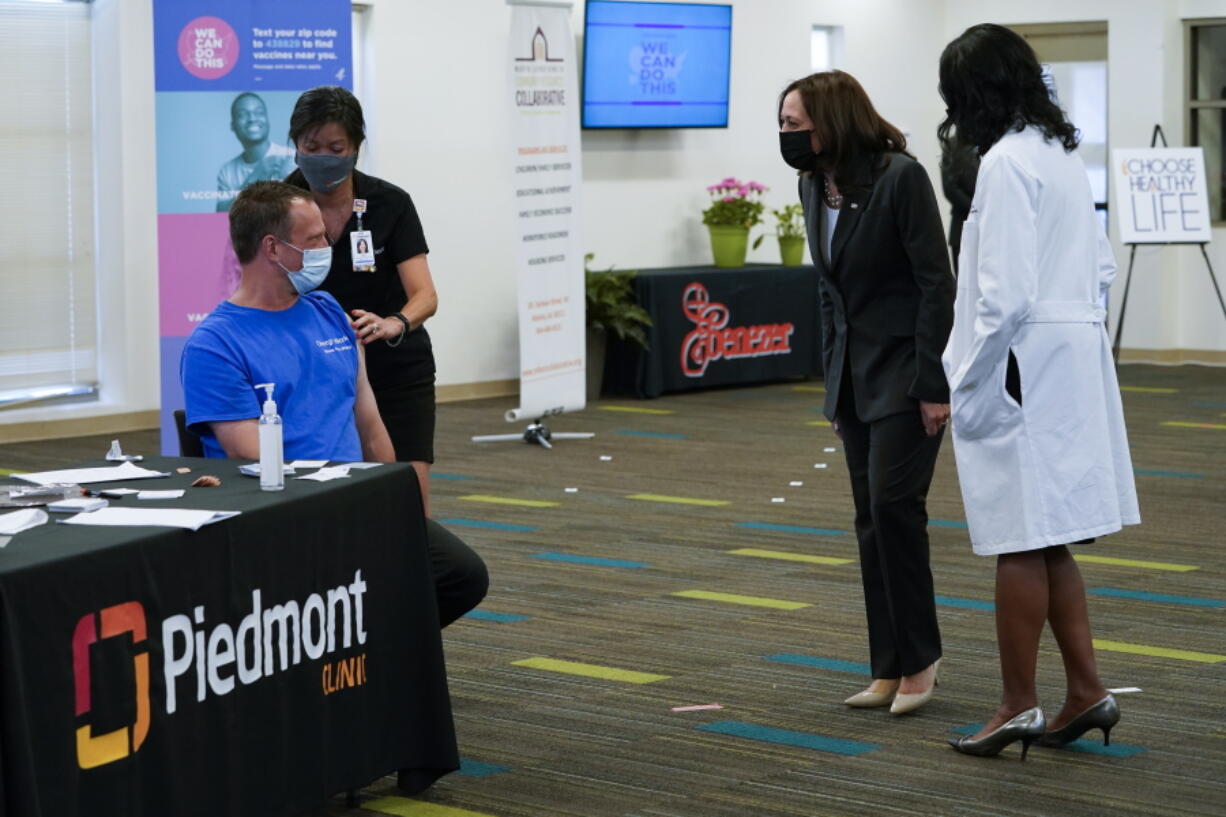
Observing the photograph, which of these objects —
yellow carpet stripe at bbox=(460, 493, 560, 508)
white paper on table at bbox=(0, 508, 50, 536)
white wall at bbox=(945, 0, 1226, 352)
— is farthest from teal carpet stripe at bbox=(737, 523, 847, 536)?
white wall at bbox=(945, 0, 1226, 352)

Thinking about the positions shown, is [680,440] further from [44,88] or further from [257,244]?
[257,244]

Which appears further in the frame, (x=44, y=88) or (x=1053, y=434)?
(x=44, y=88)

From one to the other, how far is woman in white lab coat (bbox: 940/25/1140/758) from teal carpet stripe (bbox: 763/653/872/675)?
0.88 m

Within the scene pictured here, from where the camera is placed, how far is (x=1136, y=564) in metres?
5.55

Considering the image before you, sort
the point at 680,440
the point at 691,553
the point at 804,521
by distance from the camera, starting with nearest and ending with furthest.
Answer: the point at 691,553, the point at 804,521, the point at 680,440

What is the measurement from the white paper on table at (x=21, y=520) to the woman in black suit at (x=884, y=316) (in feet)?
5.71

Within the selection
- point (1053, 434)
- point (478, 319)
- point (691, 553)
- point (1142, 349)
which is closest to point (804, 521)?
point (691, 553)

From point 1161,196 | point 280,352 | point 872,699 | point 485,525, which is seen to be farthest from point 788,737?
point 1161,196

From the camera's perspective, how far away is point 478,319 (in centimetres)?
1065

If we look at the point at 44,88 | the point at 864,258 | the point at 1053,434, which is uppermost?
the point at 44,88

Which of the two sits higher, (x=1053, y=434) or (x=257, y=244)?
(x=257, y=244)

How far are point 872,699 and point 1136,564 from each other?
198cm

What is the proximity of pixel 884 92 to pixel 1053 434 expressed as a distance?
1015 centimetres

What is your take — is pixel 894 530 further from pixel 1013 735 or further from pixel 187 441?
pixel 187 441
